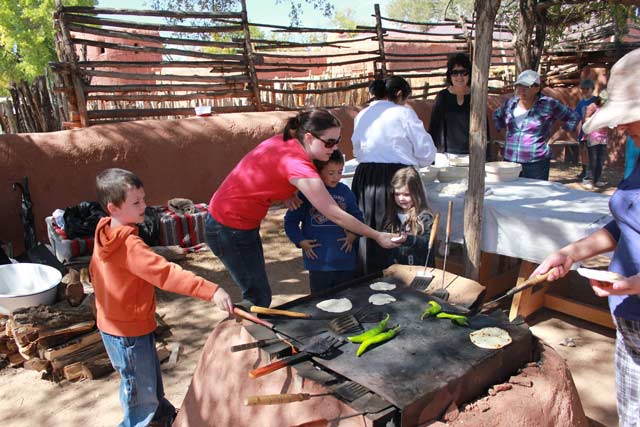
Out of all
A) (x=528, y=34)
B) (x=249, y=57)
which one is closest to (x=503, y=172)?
(x=528, y=34)

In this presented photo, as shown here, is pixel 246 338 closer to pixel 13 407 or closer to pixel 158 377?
pixel 158 377

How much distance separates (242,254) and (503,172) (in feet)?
7.32

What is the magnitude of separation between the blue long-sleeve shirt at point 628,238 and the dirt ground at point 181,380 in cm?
125

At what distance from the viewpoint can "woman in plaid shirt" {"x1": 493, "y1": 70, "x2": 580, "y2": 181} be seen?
4.01 metres

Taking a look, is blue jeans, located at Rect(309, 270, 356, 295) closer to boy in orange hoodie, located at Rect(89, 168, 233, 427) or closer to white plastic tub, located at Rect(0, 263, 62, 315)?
boy in orange hoodie, located at Rect(89, 168, 233, 427)

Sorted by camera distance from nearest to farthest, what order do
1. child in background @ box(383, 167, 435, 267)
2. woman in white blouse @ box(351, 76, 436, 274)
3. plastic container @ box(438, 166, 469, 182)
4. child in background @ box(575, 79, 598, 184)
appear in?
1. child in background @ box(383, 167, 435, 267)
2. woman in white blouse @ box(351, 76, 436, 274)
3. plastic container @ box(438, 166, 469, 182)
4. child in background @ box(575, 79, 598, 184)

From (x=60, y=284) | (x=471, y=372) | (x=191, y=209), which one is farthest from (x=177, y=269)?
(x=191, y=209)

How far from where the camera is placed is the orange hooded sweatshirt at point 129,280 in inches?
76.2

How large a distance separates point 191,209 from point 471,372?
423 centimetres

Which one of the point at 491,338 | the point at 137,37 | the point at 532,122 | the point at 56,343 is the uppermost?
the point at 137,37

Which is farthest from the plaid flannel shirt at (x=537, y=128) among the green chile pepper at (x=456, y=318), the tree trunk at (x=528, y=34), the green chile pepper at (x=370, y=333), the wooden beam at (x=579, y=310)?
the tree trunk at (x=528, y=34)

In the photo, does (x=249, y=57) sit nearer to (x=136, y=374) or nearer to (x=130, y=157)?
(x=130, y=157)

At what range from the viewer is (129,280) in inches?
83.8

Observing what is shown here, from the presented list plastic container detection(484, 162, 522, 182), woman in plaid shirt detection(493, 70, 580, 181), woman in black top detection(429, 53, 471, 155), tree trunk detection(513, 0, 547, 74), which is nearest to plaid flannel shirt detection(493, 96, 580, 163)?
woman in plaid shirt detection(493, 70, 580, 181)
